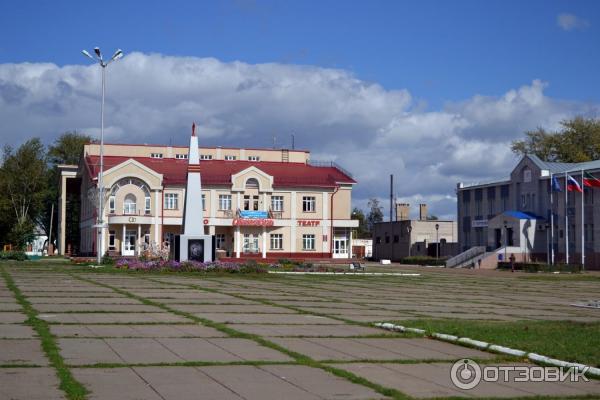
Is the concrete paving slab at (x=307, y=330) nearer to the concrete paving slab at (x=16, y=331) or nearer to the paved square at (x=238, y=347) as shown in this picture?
the paved square at (x=238, y=347)

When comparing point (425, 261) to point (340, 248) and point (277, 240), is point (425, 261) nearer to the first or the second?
point (340, 248)

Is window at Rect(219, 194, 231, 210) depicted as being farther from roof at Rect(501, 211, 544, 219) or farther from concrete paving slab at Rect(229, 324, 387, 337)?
concrete paving slab at Rect(229, 324, 387, 337)

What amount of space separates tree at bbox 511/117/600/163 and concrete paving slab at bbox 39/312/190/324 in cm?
8026

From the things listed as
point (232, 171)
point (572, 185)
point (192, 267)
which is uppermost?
point (232, 171)

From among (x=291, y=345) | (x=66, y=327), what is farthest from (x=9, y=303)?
(x=291, y=345)

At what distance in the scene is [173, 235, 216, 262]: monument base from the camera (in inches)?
1850

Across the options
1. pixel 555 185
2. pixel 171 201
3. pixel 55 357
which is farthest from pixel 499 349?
pixel 171 201

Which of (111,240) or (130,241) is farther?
(130,241)

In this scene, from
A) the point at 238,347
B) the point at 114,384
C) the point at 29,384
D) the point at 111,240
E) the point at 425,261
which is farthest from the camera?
the point at 425,261

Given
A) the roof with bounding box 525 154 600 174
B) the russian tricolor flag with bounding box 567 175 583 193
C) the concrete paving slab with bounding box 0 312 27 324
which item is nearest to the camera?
the concrete paving slab with bounding box 0 312 27 324

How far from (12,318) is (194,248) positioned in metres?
30.8

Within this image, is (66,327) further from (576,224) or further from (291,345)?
(576,224)

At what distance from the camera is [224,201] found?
3046 inches

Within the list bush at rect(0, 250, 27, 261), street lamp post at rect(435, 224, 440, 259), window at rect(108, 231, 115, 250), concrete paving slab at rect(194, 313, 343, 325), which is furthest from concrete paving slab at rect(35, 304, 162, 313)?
street lamp post at rect(435, 224, 440, 259)
